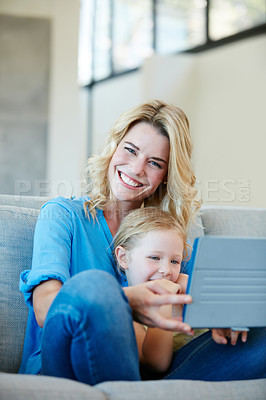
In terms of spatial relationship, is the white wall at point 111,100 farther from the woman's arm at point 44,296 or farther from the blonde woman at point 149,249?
the woman's arm at point 44,296

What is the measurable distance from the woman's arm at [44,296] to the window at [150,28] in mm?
3805

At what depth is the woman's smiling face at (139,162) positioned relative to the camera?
1.65 meters

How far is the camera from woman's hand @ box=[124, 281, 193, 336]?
1069 mm

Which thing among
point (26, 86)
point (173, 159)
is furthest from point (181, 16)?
point (173, 159)

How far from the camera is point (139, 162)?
5.38 feet

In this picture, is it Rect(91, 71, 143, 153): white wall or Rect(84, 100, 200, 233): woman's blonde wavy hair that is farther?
Rect(91, 71, 143, 153): white wall

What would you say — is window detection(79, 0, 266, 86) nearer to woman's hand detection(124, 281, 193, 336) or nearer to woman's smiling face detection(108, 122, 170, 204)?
woman's smiling face detection(108, 122, 170, 204)

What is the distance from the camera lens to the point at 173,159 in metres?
1.66

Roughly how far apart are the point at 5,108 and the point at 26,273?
11.1 feet

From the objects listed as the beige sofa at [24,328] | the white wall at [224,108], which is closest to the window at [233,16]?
the white wall at [224,108]

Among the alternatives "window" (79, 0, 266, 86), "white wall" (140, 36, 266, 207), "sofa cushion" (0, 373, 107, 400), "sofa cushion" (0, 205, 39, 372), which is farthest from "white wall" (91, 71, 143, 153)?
"sofa cushion" (0, 373, 107, 400)

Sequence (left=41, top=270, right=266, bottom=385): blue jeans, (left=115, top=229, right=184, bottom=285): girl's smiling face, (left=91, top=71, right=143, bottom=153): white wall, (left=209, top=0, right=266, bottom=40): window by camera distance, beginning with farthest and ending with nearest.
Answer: (left=91, top=71, right=143, bottom=153): white wall
(left=209, top=0, right=266, bottom=40): window
(left=115, top=229, right=184, bottom=285): girl's smiling face
(left=41, top=270, right=266, bottom=385): blue jeans

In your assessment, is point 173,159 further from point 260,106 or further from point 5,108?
point 5,108

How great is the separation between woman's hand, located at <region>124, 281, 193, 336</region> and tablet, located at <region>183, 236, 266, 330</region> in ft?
0.08
